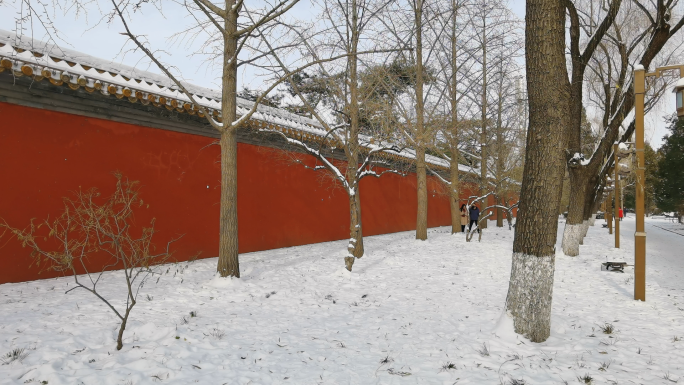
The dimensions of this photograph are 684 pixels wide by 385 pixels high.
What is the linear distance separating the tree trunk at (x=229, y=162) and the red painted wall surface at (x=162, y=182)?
7.29 feet

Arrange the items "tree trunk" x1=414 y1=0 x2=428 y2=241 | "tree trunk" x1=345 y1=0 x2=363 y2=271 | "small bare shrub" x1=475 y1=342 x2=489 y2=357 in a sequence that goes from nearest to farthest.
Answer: "small bare shrub" x1=475 y1=342 x2=489 y2=357 → "tree trunk" x1=345 y1=0 x2=363 y2=271 → "tree trunk" x1=414 y1=0 x2=428 y2=241

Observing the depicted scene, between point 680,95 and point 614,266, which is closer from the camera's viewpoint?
point 680,95

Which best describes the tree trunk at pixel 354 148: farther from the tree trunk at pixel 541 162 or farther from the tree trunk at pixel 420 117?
the tree trunk at pixel 541 162

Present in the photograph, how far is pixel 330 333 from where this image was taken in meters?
4.57

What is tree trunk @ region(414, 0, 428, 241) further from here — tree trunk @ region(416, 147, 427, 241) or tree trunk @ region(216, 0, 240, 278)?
tree trunk @ region(216, 0, 240, 278)

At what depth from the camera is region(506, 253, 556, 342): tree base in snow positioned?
13.7ft

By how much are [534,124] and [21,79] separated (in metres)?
6.89

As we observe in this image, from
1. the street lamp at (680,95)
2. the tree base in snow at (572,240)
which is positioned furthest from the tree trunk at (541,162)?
the tree base in snow at (572,240)

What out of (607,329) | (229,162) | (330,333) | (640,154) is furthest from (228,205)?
(640,154)

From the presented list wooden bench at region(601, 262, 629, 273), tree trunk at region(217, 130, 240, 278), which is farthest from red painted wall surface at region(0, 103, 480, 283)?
wooden bench at region(601, 262, 629, 273)

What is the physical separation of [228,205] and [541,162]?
14.4 ft

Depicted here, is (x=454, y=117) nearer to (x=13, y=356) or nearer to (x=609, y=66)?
(x=609, y=66)

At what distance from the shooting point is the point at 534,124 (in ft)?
13.9

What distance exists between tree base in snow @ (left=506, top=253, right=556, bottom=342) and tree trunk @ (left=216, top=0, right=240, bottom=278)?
13.6 feet
